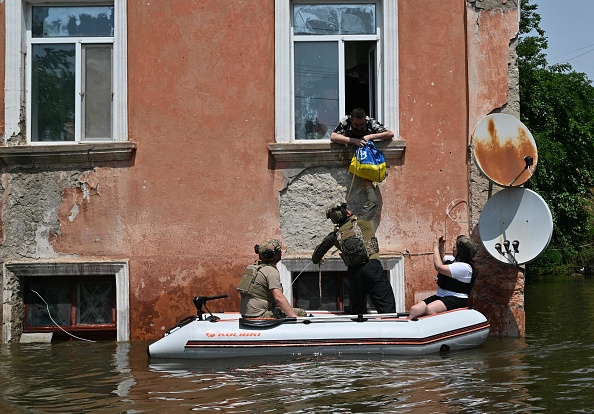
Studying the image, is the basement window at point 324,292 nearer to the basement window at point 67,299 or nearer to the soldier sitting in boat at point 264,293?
the soldier sitting in boat at point 264,293

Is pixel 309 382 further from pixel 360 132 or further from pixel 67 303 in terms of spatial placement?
pixel 67 303

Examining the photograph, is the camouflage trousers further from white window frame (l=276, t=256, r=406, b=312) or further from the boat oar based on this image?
white window frame (l=276, t=256, r=406, b=312)

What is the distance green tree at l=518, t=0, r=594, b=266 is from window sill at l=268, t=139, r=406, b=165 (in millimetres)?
15659

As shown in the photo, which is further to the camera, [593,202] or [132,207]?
[593,202]

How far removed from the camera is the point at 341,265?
35.9 ft

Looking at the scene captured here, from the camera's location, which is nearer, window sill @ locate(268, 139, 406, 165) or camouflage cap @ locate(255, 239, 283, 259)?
camouflage cap @ locate(255, 239, 283, 259)

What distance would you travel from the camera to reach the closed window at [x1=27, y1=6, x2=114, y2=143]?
11.4 meters

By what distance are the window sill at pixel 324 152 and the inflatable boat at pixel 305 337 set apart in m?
2.30

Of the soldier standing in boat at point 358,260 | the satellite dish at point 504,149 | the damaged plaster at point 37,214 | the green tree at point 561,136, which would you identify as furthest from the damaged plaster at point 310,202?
the green tree at point 561,136

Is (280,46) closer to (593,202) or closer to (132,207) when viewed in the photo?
(132,207)

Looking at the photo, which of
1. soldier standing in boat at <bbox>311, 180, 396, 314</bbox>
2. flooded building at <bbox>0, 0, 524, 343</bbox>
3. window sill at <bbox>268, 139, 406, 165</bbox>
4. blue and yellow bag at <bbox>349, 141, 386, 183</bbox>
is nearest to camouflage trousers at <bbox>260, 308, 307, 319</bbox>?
soldier standing in boat at <bbox>311, 180, 396, 314</bbox>

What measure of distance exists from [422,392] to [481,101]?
4.69 m

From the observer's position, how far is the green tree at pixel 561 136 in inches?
1055

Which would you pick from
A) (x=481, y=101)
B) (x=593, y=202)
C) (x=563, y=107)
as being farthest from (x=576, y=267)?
(x=481, y=101)
